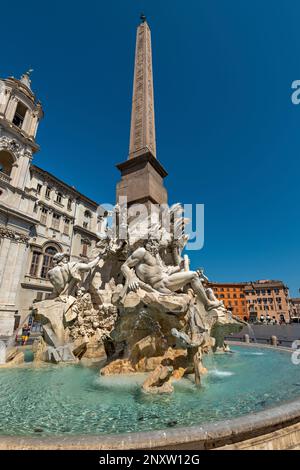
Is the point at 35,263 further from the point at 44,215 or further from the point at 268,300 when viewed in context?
the point at 268,300

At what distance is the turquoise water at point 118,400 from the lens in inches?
101

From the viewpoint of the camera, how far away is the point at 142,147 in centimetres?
933

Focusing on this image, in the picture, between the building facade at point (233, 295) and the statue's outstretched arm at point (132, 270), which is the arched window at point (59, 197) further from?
the building facade at point (233, 295)

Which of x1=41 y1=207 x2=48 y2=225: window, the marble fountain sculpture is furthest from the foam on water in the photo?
x1=41 y1=207 x2=48 y2=225: window

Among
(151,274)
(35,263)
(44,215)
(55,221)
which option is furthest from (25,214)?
(151,274)

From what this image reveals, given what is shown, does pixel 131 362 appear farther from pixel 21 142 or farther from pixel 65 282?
pixel 21 142

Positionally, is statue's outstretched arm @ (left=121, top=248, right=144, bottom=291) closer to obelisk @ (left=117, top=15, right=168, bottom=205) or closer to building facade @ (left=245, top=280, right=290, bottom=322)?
obelisk @ (left=117, top=15, right=168, bottom=205)

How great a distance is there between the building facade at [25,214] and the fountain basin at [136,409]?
55.0 feet

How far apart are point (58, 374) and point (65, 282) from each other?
310 centimetres

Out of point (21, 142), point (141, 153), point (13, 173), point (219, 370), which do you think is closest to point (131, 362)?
point (219, 370)

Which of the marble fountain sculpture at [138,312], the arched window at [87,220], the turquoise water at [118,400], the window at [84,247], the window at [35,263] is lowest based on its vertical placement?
the turquoise water at [118,400]

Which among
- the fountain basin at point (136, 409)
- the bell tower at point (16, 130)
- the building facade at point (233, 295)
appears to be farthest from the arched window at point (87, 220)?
the building facade at point (233, 295)

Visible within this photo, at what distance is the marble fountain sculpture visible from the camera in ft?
15.5
